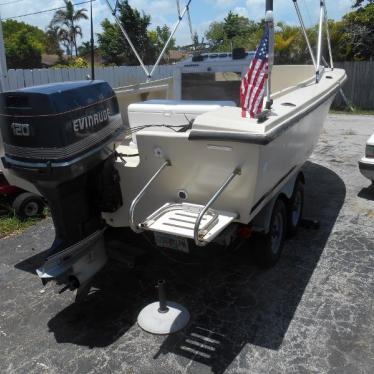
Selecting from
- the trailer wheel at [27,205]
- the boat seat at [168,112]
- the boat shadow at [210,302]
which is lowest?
the boat shadow at [210,302]

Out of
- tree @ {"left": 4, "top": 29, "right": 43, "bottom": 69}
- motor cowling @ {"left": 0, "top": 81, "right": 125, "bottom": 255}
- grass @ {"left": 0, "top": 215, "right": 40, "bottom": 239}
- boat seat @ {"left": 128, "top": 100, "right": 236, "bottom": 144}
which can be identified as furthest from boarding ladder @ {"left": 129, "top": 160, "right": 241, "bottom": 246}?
tree @ {"left": 4, "top": 29, "right": 43, "bottom": 69}

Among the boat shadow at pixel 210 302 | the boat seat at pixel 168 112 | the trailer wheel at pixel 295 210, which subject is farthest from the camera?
the trailer wheel at pixel 295 210

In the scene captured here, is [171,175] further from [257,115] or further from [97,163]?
[257,115]

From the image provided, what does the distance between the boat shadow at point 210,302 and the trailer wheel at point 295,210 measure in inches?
5.2

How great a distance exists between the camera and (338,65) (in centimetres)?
1449

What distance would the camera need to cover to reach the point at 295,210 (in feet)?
15.0

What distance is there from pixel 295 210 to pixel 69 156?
8.51ft

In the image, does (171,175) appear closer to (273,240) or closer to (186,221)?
(186,221)

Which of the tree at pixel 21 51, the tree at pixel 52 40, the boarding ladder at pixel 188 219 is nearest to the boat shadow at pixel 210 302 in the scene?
the boarding ladder at pixel 188 219

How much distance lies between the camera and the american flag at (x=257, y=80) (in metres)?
2.89

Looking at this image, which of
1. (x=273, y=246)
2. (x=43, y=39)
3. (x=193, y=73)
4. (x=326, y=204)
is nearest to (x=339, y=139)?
(x=326, y=204)

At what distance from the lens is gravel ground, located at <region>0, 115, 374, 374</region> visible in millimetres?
2785

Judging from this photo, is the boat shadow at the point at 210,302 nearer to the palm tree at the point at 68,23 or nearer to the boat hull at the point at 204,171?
the boat hull at the point at 204,171

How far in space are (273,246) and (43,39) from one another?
2416 inches
